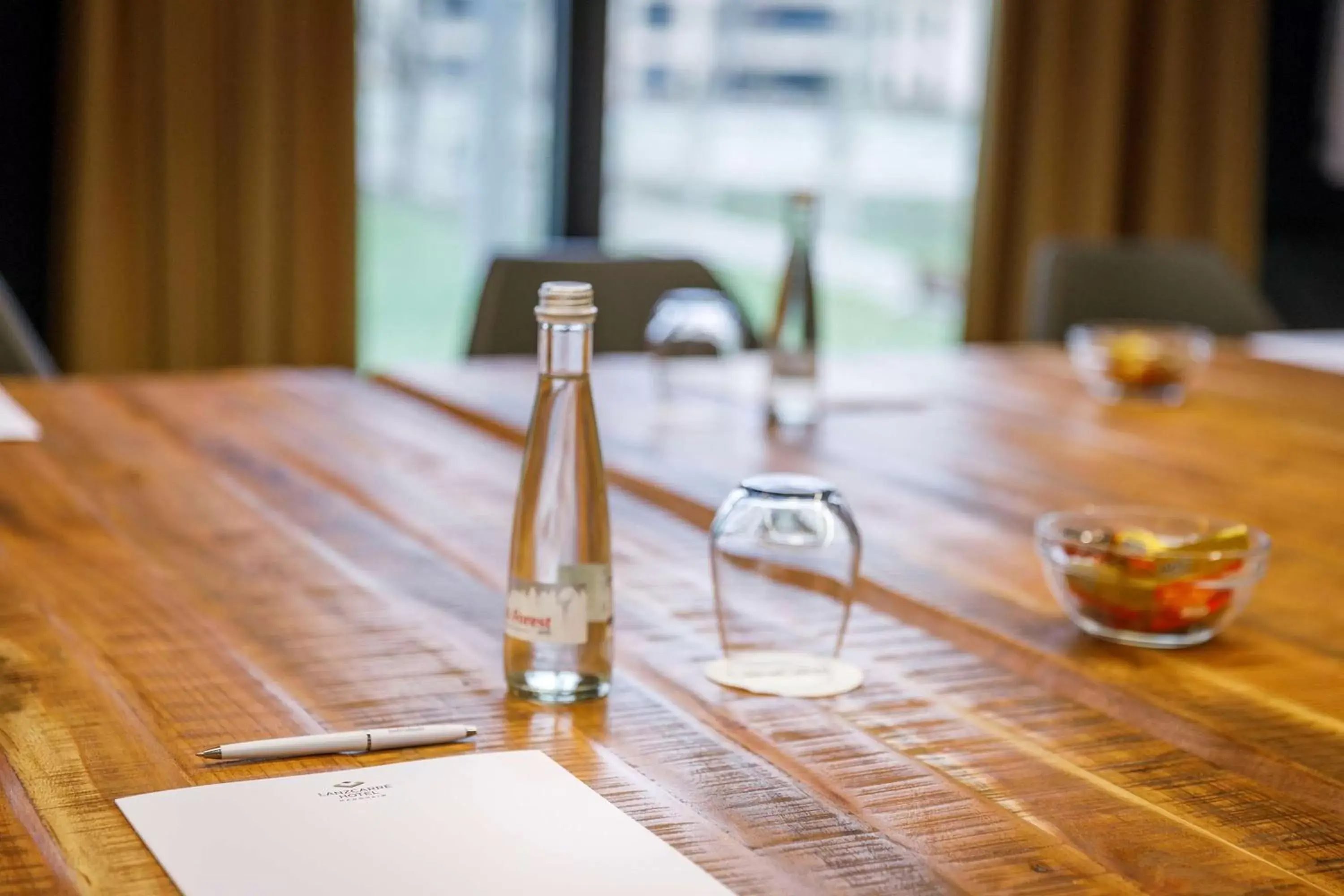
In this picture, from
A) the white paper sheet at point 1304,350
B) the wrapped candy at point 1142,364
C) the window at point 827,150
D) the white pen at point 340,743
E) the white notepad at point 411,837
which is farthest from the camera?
the window at point 827,150

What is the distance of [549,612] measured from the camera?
879 millimetres

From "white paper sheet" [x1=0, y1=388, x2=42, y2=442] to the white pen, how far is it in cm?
86

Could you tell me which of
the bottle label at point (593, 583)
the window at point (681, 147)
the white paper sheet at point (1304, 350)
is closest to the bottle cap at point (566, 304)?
the bottle label at point (593, 583)

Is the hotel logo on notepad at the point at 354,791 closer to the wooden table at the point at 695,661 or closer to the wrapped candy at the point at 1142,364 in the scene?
the wooden table at the point at 695,661

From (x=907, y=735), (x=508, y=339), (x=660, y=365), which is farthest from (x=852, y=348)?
(x=907, y=735)

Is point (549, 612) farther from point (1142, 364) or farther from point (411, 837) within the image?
point (1142, 364)

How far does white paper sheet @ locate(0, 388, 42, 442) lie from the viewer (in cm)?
158

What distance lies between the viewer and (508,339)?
252cm

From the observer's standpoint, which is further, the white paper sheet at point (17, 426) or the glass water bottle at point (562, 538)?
the white paper sheet at point (17, 426)

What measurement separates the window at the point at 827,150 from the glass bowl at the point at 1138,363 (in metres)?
2.52

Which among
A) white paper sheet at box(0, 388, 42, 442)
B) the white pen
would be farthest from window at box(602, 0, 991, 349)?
the white pen

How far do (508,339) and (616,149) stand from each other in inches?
85.8

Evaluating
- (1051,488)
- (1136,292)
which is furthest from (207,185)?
(1051,488)

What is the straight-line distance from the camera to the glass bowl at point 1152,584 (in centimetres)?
103
